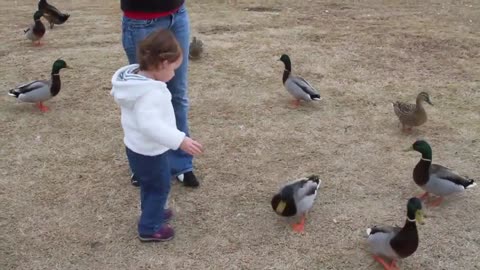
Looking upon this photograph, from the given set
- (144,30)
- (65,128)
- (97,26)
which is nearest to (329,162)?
Result: (144,30)

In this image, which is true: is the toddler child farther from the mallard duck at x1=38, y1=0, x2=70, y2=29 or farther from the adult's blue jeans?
the mallard duck at x1=38, y1=0, x2=70, y2=29

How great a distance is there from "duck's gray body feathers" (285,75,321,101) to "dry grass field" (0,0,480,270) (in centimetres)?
14

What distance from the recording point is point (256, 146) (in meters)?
4.80

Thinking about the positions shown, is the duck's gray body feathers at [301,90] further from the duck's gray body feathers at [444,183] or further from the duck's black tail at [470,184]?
the duck's black tail at [470,184]

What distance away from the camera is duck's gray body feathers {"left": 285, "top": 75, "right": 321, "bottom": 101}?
17.9 feet

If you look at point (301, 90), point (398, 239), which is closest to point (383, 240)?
point (398, 239)

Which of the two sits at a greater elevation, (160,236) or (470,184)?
(470,184)

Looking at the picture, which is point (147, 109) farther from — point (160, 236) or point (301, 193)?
point (301, 193)

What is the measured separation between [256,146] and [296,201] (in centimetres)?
120

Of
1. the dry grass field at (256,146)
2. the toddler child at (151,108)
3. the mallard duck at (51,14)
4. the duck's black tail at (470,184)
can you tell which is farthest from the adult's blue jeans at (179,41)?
A: the mallard duck at (51,14)

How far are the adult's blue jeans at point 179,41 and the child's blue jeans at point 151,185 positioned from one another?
63 centimetres

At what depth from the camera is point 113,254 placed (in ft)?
11.4

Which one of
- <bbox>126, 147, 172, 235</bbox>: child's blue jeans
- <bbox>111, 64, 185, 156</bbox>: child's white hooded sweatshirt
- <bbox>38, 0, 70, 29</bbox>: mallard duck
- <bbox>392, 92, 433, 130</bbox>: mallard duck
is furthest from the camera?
<bbox>38, 0, 70, 29</bbox>: mallard duck

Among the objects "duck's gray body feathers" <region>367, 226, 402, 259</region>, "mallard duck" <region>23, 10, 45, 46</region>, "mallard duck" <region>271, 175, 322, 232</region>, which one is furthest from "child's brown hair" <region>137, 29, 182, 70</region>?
"mallard duck" <region>23, 10, 45, 46</region>
